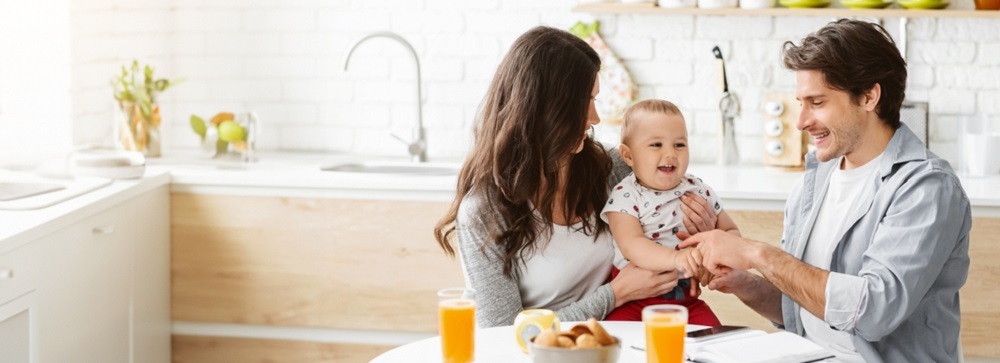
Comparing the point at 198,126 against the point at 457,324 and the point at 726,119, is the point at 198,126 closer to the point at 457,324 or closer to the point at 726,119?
the point at 726,119

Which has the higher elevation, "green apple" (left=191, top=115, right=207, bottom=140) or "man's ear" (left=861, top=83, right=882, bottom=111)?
"man's ear" (left=861, top=83, right=882, bottom=111)

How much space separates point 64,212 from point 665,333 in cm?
166

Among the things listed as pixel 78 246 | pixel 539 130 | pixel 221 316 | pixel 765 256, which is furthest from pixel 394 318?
pixel 765 256

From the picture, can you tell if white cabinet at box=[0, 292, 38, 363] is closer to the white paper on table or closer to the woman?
the woman

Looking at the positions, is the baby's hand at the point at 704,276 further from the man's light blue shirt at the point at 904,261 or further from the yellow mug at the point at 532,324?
the yellow mug at the point at 532,324

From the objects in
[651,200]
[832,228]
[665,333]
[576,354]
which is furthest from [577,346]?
[832,228]

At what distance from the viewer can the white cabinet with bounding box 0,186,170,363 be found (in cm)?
270

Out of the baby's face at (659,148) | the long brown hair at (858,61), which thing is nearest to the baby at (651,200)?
the baby's face at (659,148)

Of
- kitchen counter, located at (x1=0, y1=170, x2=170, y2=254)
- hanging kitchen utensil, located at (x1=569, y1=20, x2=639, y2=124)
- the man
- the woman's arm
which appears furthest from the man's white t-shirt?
kitchen counter, located at (x1=0, y1=170, x2=170, y2=254)

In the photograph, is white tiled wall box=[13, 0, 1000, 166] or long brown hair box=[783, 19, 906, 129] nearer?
long brown hair box=[783, 19, 906, 129]

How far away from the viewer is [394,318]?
3.55 meters

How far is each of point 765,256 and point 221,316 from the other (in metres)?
1.92

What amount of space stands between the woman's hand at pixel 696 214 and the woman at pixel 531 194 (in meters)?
0.14

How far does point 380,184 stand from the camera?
3455 millimetres
